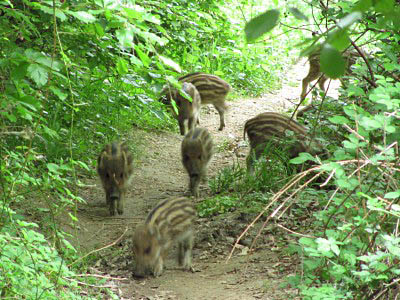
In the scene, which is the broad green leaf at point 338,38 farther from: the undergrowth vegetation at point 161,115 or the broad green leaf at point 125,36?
the broad green leaf at point 125,36

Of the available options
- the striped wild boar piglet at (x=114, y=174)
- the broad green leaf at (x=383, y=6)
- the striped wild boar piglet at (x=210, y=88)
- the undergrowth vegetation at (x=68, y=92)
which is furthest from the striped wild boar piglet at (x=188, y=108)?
the broad green leaf at (x=383, y=6)

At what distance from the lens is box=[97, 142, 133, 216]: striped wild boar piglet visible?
631 centimetres

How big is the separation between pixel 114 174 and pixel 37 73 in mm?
3395

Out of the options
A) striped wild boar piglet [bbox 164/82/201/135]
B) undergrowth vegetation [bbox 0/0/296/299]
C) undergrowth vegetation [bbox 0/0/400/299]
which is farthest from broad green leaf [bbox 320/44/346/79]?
striped wild boar piglet [bbox 164/82/201/135]

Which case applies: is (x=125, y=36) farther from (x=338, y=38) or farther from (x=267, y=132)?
(x=267, y=132)

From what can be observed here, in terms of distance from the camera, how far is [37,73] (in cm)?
303

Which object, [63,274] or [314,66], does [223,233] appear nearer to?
[63,274]

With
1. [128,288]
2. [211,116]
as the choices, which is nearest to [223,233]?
[128,288]

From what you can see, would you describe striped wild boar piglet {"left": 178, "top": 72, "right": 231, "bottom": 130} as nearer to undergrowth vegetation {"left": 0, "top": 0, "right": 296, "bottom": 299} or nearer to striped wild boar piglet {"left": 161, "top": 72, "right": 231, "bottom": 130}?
striped wild boar piglet {"left": 161, "top": 72, "right": 231, "bottom": 130}

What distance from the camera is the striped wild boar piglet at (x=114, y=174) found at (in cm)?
631

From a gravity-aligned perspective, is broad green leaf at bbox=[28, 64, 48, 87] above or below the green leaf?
above

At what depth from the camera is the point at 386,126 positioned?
9.51 ft

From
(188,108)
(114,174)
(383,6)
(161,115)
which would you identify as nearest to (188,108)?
(188,108)

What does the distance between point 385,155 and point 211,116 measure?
7.28 metres
